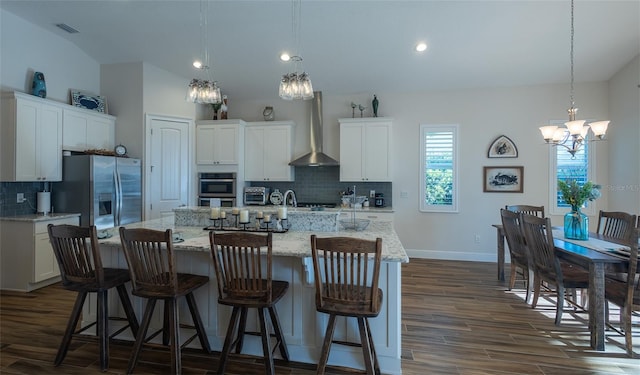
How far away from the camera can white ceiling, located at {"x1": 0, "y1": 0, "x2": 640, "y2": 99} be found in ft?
11.8

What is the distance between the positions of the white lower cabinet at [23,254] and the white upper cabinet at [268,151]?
290 cm

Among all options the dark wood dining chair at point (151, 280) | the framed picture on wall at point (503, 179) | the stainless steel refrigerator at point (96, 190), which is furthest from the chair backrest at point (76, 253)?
the framed picture on wall at point (503, 179)

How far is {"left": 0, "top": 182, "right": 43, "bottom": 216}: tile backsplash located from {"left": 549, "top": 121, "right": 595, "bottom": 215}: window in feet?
25.3

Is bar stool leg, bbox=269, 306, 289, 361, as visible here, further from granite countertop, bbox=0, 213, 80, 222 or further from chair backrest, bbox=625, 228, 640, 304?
granite countertop, bbox=0, 213, 80, 222

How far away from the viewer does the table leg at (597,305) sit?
2.48 meters

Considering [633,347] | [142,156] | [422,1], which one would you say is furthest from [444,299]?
[142,156]

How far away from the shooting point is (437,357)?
94.3 inches

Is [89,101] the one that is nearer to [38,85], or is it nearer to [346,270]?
[38,85]

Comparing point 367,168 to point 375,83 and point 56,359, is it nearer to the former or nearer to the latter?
point 375,83

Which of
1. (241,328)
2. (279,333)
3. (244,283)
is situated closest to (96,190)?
(241,328)

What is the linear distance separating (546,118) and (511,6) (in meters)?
2.34

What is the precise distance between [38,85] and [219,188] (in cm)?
275

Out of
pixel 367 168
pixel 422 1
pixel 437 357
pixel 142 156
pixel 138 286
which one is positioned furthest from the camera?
pixel 367 168

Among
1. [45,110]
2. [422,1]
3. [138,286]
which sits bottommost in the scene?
[138,286]
